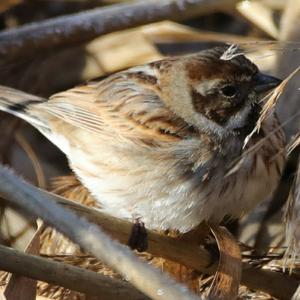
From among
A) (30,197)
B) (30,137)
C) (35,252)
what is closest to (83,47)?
(30,137)

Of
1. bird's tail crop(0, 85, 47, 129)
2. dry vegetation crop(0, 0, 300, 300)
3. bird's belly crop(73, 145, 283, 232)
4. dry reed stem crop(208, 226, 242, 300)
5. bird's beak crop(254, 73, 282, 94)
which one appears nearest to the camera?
dry vegetation crop(0, 0, 300, 300)

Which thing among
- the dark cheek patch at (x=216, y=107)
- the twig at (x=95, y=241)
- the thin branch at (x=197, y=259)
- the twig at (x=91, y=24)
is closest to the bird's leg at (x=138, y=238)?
the thin branch at (x=197, y=259)

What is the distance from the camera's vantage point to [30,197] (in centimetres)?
233

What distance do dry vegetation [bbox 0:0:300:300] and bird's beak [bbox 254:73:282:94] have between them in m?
0.07

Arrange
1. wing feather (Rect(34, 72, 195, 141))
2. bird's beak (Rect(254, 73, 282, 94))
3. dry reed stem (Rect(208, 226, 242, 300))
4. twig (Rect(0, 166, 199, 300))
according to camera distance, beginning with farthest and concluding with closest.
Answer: wing feather (Rect(34, 72, 195, 141))
bird's beak (Rect(254, 73, 282, 94))
dry reed stem (Rect(208, 226, 242, 300))
twig (Rect(0, 166, 199, 300))

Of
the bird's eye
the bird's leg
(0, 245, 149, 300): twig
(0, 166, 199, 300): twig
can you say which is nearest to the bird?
the bird's eye

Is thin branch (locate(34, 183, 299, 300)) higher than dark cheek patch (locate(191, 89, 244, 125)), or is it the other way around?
dark cheek patch (locate(191, 89, 244, 125))

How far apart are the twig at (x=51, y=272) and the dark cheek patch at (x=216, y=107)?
1012mm

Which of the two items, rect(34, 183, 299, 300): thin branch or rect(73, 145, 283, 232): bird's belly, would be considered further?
rect(73, 145, 283, 232): bird's belly

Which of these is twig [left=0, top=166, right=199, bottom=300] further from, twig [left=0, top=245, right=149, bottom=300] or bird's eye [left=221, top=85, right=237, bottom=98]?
bird's eye [left=221, top=85, right=237, bottom=98]

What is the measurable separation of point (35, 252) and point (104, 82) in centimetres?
118

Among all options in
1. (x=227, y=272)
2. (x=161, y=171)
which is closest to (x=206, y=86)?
(x=161, y=171)

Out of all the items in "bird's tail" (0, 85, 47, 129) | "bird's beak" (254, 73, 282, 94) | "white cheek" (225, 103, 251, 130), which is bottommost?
"bird's tail" (0, 85, 47, 129)

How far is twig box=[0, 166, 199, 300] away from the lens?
7.14 ft
